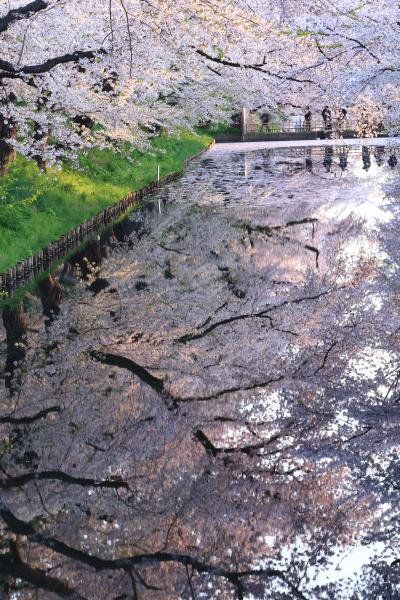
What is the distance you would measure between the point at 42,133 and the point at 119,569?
17.1 m

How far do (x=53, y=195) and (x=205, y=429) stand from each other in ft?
43.6

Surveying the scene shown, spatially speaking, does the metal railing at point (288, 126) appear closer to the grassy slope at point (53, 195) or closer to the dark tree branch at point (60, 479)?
the grassy slope at point (53, 195)

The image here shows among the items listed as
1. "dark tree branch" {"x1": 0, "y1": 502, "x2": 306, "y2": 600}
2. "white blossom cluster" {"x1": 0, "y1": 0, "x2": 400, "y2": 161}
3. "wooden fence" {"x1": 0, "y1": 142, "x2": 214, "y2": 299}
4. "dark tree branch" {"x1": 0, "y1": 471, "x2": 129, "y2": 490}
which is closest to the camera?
"dark tree branch" {"x1": 0, "y1": 502, "x2": 306, "y2": 600}

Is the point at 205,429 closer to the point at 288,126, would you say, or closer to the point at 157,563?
→ the point at 157,563

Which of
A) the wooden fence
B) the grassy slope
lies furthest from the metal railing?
the wooden fence

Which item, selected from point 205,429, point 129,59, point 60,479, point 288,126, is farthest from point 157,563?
point 288,126

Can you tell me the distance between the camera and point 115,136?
25906 mm

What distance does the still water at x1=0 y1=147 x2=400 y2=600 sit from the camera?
20.3 ft

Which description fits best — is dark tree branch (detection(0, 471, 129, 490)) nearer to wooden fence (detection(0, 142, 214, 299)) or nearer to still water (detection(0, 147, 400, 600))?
still water (detection(0, 147, 400, 600))

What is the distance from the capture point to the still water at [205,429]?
20.3ft

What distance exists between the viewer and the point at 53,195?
21234 millimetres

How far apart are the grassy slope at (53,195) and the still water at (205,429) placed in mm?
1108

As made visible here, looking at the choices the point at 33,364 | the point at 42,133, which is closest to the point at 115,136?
the point at 42,133

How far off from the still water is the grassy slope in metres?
1.11
